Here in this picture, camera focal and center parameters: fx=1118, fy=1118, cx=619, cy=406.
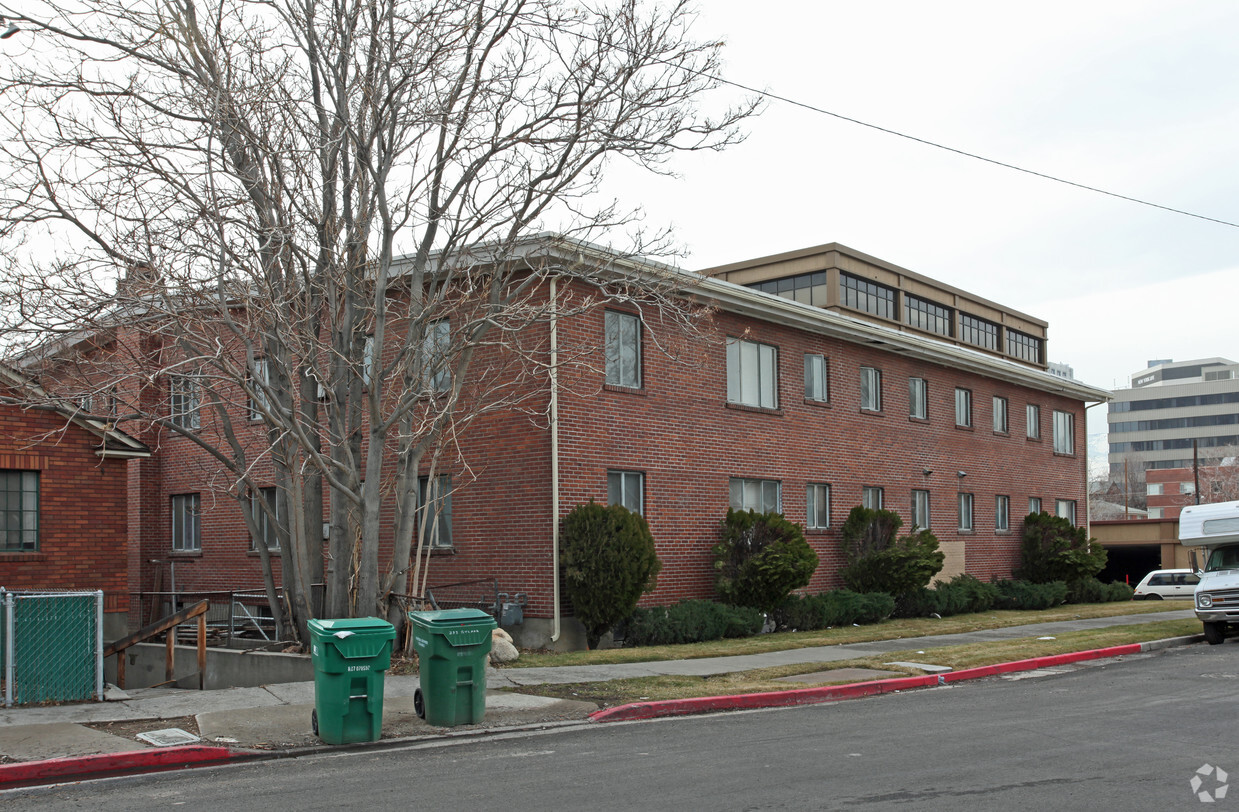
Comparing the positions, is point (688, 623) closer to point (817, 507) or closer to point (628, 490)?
point (628, 490)

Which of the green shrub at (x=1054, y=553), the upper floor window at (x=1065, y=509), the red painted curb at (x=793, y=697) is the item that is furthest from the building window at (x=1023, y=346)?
the red painted curb at (x=793, y=697)

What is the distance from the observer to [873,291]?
62906mm

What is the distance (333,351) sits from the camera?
49.2ft

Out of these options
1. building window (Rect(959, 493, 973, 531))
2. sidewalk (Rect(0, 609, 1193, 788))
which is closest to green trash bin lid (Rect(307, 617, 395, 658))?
sidewalk (Rect(0, 609, 1193, 788))

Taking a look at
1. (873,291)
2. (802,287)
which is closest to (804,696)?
(802,287)

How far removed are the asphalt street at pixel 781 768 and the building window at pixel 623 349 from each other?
8.95 m

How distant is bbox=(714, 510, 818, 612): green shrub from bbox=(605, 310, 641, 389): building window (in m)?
3.42

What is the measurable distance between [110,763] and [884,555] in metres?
18.1

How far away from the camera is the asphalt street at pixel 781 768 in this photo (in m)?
7.67

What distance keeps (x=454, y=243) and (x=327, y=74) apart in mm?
2961

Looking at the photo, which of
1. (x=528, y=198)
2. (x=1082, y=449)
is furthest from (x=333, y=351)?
(x=1082, y=449)

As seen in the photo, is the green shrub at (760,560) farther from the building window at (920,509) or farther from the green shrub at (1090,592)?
the green shrub at (1090,592)

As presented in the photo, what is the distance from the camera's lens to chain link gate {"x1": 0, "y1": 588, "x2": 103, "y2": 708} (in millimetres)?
11805

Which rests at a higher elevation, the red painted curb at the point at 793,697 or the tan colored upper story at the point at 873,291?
the tan colored upper story at the point at 873,291
